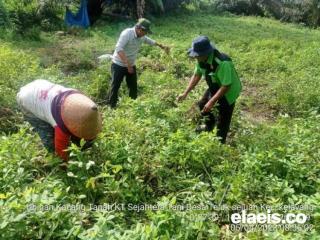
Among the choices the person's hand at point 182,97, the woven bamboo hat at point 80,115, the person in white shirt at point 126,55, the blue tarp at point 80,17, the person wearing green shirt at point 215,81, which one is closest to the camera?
the woven bamboo hat at point 80,115

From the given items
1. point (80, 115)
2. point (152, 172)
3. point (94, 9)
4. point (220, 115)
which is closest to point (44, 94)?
point (80, 115)

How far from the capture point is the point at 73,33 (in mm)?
13016

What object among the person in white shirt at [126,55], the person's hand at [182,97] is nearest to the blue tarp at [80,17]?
the person in white shirt at [126,55]

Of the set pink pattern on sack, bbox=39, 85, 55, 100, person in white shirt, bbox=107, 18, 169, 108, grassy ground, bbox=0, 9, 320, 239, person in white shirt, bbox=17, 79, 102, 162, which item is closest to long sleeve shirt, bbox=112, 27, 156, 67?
person in white shirt, bbox=107, 18, 169, 108

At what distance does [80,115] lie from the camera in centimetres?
351

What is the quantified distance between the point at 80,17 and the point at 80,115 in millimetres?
11635

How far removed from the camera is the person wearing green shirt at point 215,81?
4.82 m

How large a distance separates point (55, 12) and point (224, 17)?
817 cm

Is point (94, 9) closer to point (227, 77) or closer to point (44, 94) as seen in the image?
point (227, 77)

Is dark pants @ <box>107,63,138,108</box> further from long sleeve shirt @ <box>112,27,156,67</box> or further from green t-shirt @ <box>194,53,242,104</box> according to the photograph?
green t-shirt @ <box>194,53,242,104</box>

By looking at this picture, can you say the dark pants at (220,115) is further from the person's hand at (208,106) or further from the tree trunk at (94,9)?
the tree trunk at (94,9)

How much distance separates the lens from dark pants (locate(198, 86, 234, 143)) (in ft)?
17.2

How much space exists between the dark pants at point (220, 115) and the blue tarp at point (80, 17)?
32.0ft

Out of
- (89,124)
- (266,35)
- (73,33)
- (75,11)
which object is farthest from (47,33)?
(89,124)
